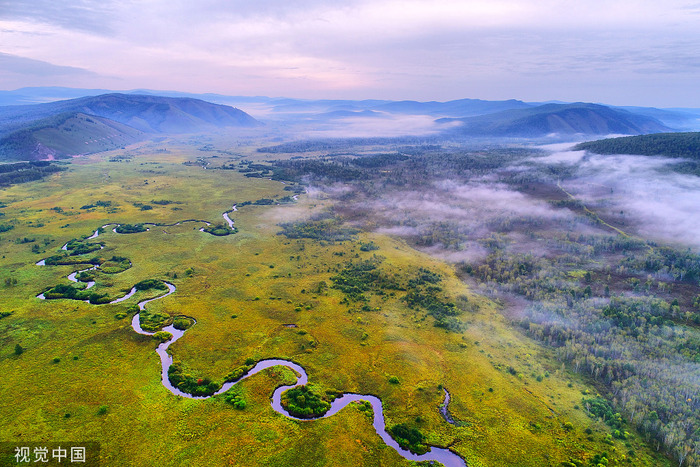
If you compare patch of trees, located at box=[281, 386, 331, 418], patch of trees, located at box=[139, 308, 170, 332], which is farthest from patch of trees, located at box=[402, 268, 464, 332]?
patch of trees, located at box=[139, 308, 170, 332]

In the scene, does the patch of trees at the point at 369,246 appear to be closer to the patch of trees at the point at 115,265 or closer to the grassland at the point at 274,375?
the grassland at the point at 274,375

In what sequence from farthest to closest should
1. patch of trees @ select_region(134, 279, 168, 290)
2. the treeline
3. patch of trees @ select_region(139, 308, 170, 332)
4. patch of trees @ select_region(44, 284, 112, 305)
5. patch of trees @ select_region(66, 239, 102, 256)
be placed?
patch of trees @ select_region(66, 239, 102, 256) → patch of trees @ select_region(134, 279, 168, 290) → patch of trees @ select_region(44, 284, 112, 305) → patch of trees @ select_region(139, 308, 170, 332) → the treeline

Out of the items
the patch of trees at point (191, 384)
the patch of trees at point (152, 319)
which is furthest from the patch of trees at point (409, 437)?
the patch of trees at point (152, 319)

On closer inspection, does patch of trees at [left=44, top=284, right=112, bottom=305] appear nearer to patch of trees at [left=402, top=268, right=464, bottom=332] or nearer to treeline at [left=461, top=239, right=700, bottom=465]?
patch of trees at [left=402, top=268, right=464, bottom=332]

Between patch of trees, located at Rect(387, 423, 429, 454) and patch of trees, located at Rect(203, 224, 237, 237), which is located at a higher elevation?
patch of trees, located at Rect(203, 224, 237, 237)

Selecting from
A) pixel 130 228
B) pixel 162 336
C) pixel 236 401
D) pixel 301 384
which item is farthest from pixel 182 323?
pixel 130 228

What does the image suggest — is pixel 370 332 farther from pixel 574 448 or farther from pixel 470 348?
pixel 574 448
